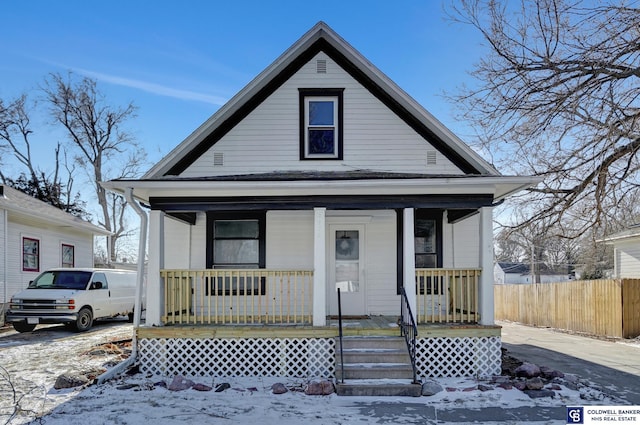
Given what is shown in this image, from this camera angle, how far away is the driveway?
654 centimetres

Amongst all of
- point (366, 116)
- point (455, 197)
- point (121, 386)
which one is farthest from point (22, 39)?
point (455, 197)

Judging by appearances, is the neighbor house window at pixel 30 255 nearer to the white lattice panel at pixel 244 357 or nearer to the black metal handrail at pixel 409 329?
the white lattice panel at pixel 244 357

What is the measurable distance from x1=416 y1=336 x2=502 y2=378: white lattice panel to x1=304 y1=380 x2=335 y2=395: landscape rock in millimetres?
1897

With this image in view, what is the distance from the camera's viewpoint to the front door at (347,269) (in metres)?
10.3

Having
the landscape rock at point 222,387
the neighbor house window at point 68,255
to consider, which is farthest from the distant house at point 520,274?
the landscape rock at point 222,387

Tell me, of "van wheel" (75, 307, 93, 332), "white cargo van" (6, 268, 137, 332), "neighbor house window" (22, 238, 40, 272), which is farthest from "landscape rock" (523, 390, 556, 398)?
"neighbor house window" (22, 238, 40, 272)

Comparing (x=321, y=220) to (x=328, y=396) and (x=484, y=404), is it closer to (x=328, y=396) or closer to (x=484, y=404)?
(x=328, y=396)

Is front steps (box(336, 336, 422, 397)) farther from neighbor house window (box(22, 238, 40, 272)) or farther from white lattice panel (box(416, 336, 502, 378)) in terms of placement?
neighbor house window (box(22, 238, 40, 272))

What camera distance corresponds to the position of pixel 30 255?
52.7 feet

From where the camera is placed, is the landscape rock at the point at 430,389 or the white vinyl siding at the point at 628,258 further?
the white vinyl siding at the point at 628,258

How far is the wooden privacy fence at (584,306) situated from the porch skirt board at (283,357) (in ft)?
24.9

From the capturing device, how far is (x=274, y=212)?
10.4 m

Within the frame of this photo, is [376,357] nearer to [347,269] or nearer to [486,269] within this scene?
[486,269]

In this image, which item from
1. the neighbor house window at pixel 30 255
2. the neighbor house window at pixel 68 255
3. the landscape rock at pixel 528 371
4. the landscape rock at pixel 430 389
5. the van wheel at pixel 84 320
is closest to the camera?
the landscape rock at pixel 430 389
